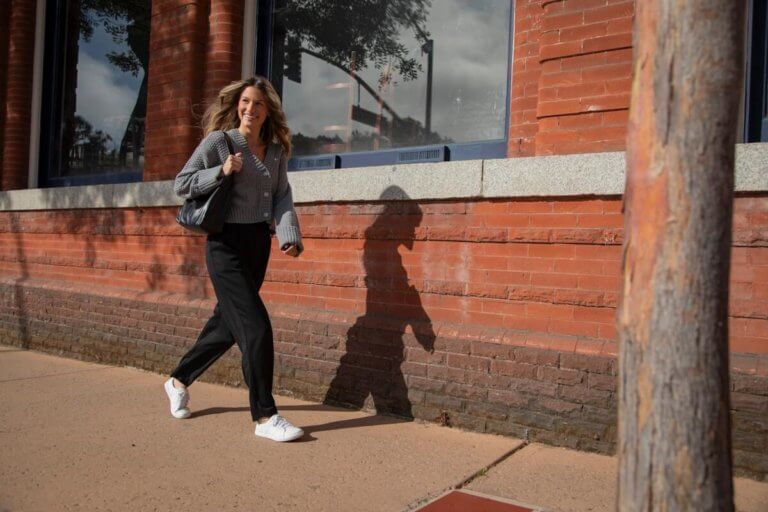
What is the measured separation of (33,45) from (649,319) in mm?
8883

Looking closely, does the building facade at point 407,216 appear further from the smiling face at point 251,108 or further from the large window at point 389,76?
the smiling face at point 251,108

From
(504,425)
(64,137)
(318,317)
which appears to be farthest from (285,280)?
(64,137)

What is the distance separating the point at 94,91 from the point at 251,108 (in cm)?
503

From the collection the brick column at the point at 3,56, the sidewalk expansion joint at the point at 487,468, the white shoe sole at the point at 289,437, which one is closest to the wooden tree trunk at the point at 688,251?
the sidewalk expansion joint at the point at 487,468

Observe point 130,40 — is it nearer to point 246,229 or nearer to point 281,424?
point 246,229

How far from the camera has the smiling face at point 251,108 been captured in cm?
433

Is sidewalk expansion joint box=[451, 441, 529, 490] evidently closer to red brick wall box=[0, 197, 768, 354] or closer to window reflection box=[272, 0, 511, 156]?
red brick wall box=[0, 197, 768, 354]

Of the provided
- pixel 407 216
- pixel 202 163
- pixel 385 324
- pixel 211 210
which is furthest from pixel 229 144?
pixel 385 324

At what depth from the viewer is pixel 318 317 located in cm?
517

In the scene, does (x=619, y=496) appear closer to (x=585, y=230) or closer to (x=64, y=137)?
(x=585, y=230)

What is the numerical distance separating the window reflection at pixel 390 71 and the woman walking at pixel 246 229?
4.93ft

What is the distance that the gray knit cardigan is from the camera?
13.9ft

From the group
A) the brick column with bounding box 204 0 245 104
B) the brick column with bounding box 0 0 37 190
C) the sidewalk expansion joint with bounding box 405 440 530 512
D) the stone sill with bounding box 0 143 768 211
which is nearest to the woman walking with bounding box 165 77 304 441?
the stone sill with bounding box 0 143 768 211

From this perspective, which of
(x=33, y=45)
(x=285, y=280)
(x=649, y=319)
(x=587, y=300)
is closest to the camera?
(x=649, y=319)
